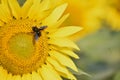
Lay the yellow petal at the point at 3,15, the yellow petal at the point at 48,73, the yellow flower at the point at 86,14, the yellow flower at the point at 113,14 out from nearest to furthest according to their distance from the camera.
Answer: the yellow petal at the point at 3,15 < the yellow petal at the point at 48,73 < the yellow flower at the point at 86,14 < the yellow flower at the point at 113,14

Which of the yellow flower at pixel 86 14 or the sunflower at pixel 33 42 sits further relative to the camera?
the yellow flower at pixel 86 14

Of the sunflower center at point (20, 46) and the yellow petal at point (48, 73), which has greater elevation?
the sunflower center at point (20, 46)

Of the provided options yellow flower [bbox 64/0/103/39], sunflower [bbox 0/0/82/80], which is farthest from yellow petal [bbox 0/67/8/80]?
yellow flower [bbox 64/0/103/39]

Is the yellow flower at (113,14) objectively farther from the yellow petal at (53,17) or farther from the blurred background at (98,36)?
the yellow petal at (53,17)

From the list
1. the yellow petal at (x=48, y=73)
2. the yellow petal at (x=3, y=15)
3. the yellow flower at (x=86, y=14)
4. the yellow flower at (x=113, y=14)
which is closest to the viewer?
the yellow petal at (x=3, y=15)

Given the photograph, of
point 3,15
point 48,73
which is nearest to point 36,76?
point 48,73

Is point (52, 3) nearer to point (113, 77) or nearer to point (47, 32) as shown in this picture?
point (47, 32)

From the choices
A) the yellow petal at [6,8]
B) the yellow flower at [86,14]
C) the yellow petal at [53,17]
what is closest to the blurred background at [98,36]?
the yellow flower at [86,14]

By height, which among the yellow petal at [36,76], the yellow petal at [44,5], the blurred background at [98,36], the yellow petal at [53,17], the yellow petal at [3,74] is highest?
the blurred background at [98,36]
